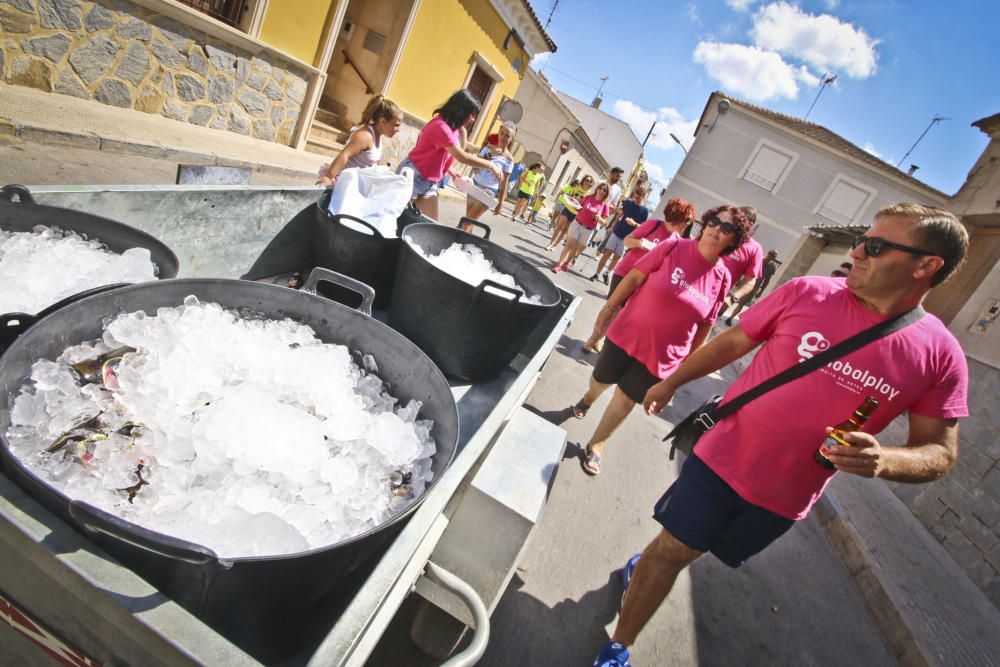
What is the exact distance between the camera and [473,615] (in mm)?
1263

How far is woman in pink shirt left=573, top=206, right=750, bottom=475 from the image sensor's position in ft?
8.93

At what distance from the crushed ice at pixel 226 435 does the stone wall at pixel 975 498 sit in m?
5.26

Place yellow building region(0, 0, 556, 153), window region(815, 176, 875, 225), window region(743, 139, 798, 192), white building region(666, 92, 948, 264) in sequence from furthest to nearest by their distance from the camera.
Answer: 1. window region(743, 139, 798, 192)
2. window region(815, 176, 875, 225)
3. white building region(666, 92, 948, 264)
4. yellow building region(0, 0, 556, 153)

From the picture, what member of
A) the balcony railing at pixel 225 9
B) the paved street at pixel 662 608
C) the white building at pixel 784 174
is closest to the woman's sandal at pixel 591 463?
the paved street at pixel 662 608

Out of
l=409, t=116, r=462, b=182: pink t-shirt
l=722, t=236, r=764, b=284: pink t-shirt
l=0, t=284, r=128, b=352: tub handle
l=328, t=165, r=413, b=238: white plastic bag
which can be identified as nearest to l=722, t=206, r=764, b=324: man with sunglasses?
l=722, t=236, r=764, b=284: pink t-shirt

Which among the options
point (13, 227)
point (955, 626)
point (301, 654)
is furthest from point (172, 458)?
point (955, 626)

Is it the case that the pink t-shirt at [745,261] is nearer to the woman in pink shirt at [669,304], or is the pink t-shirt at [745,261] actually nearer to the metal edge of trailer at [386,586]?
the woman in pink shirt at [669,304]

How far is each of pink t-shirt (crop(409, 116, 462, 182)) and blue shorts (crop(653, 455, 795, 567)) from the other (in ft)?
11.1

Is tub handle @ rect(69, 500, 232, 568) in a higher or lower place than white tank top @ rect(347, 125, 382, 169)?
lower

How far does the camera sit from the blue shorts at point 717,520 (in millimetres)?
1784

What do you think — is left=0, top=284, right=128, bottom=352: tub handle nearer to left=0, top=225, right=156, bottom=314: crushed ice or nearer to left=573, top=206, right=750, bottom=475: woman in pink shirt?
left=0, top=225, right=156, bottom=314: crushed ice

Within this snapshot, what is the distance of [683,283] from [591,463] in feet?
4.81

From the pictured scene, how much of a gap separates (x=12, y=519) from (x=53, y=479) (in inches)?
8.6

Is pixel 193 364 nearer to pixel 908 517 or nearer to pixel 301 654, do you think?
pixel 301 654
